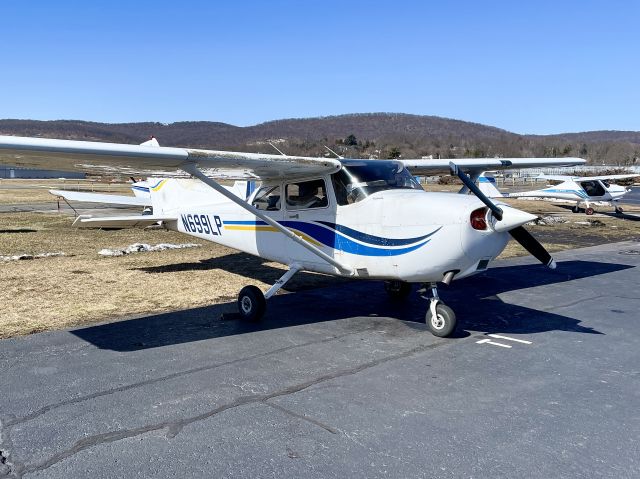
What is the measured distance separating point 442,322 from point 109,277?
6.38m

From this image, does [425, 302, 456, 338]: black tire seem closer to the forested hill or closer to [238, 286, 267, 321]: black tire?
[238, 286, 267, 321]: black tire

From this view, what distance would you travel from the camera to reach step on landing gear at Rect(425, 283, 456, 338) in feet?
22.2

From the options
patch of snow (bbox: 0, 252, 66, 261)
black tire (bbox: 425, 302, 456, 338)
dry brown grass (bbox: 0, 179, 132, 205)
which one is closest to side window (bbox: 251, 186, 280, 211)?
black tire (bbox: 425, 302, 456, 338)

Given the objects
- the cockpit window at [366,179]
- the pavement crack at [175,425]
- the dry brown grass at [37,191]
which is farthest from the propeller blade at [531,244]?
the dry brown grass at [37,191]

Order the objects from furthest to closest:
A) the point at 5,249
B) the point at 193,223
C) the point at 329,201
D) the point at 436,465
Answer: the point at 5,249 < the point at 193,223 < the point at 329,201 < the point at 436,465

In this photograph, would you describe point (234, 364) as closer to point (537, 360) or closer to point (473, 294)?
point (537, 360)

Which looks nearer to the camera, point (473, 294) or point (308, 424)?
point (308, 424)

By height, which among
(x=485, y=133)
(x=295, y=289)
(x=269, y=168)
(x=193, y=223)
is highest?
(x=485, y=133)

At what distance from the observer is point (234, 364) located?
5.75 meters

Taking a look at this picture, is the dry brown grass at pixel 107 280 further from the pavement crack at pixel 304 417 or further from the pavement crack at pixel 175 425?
the pavement crack at pixel 304 417

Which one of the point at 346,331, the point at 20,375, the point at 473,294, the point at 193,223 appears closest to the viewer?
the point at 20,375

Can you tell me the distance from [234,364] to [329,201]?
113 inches

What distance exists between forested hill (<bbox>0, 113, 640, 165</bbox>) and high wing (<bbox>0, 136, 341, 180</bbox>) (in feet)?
370

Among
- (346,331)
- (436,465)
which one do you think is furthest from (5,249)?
(436,465)
